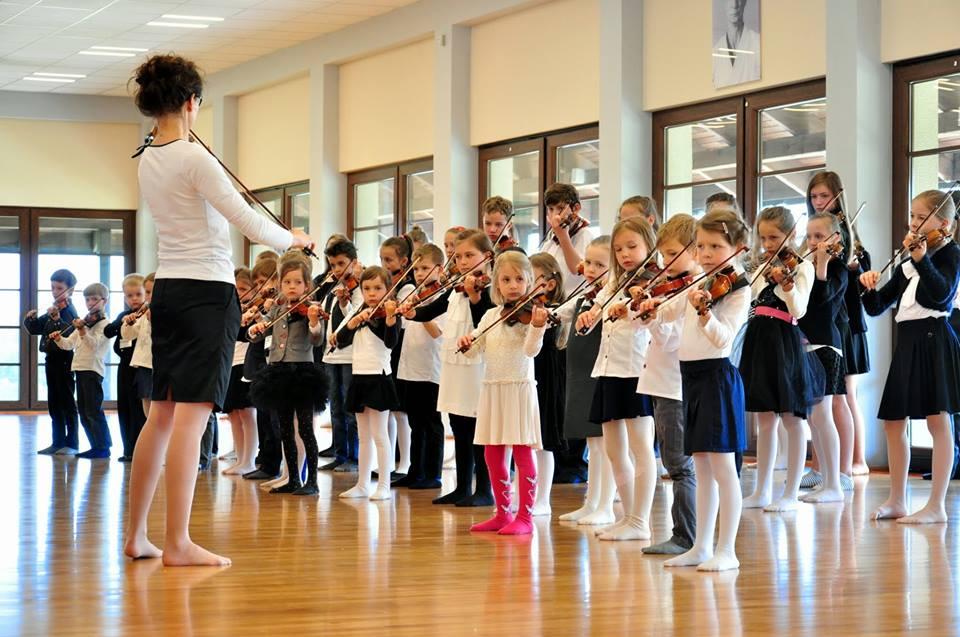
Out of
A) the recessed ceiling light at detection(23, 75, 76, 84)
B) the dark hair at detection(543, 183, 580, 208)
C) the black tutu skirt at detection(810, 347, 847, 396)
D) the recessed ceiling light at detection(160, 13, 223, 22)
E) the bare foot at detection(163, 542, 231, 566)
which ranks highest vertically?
the recessed ceiling light at detection(23, 75, 76, 84)

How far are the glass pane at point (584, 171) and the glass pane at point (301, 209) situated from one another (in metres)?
3.98

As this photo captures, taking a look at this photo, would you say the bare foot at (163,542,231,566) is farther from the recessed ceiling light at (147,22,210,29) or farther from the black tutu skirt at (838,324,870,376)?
the recessed ceiling light at (147,22,210,29)

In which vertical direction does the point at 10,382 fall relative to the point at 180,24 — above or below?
below

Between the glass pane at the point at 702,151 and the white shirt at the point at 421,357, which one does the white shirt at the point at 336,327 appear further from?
the glass pane at the point at 702,151

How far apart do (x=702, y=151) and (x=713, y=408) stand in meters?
5.27

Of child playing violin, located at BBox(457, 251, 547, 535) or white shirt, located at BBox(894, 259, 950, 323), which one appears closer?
child playing violin, located at BBox(457, 251, 547, 535)

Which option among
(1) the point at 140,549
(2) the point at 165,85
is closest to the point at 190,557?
(1) the point at 140,549

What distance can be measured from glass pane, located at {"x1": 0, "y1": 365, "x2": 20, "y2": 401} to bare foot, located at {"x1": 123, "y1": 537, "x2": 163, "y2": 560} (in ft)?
40.2

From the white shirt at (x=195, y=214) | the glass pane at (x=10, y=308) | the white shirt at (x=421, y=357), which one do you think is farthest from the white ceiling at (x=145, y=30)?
the white shirt at (x=195, y=214)

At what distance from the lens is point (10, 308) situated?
51.5ft

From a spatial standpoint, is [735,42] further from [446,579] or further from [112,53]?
[112,53]

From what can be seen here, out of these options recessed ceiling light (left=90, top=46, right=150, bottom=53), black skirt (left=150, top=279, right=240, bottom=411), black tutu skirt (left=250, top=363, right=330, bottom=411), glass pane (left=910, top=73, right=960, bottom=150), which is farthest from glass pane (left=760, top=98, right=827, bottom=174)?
recessed ceiling light (left=90, top=46, right=150, bottom=53)

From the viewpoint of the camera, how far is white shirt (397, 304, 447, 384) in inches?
253

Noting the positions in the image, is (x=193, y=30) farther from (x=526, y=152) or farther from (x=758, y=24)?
(x=758, y=24)
